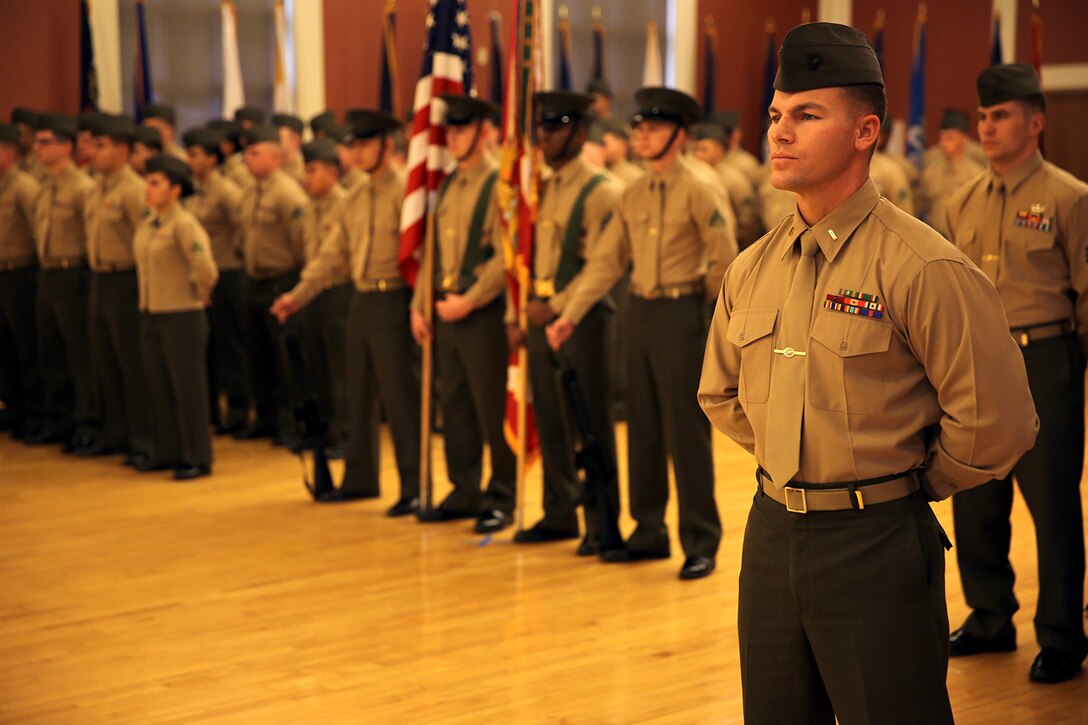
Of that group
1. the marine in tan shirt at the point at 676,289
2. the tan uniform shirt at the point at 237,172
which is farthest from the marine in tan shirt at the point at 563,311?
the tan uniform shirt at the point at 237,172

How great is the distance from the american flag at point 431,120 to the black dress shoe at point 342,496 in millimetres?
1188

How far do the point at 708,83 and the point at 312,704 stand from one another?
36.4 ft

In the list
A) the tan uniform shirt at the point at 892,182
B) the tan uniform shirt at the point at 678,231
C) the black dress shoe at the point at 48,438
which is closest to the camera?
the tan uniform shirt at the point at 678,231

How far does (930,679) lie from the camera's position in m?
2.22

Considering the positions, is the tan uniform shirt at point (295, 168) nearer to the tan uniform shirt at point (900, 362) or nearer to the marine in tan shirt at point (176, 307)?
the marine in tan shirt at point (176, 307)

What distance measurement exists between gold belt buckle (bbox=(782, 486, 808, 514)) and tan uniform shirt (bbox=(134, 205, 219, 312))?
17.1 feet

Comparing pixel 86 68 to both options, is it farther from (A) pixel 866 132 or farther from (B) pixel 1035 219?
(A) pixel 866 132

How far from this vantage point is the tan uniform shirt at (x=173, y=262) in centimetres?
697

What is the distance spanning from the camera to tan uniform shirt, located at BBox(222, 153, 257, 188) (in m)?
9.59

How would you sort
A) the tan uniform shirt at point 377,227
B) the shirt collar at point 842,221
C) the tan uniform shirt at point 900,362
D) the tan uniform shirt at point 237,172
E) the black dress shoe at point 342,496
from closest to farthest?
the tan uniform shirt at point 900,362
the shirt collar at point 842,221
the tan uniform shirt at point 377,227
the black dress shoe at point 342,496
the tan uniform shirt at point 237,172

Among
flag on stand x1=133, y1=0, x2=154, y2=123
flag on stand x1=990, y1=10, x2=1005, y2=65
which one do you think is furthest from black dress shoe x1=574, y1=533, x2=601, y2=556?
flag on stand x1=990, y1=10, x2=1005, y2=65

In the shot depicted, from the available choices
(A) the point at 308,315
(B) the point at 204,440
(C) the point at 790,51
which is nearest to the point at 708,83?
(A) the point at 308,315

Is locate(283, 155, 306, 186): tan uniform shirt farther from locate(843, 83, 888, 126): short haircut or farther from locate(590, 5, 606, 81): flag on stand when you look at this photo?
locate(843, 83, 888, 126): short haircut

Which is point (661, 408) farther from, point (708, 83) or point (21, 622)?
point (708, 83)
